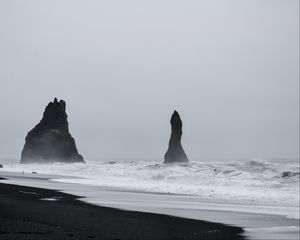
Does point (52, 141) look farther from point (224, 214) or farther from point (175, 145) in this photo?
point (224, 214)

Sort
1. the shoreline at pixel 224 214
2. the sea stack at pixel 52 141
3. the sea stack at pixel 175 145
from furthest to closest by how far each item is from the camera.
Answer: the sea stack at pixel 52 141
the sea stack at pixel 175 145
the shoreline at pixel 224 214

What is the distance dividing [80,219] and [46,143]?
99763 mm

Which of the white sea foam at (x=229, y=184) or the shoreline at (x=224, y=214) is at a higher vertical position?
the white sea foam at (x=229, y=184)

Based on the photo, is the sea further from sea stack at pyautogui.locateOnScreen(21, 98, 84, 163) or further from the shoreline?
sea stack at pyautogui.locateOnScreen(21, 98, 84, 163)

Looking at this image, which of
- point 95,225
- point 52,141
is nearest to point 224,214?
point 95,225

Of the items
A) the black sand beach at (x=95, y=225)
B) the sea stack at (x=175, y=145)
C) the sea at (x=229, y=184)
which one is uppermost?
the sea stack at (x=175, y=145)

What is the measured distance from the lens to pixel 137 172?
50906mm

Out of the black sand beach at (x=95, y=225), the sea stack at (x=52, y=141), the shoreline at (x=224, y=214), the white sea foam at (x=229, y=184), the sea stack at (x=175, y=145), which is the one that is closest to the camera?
the black sand beach at (x=95, y=225)

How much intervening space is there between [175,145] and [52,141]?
130 ft

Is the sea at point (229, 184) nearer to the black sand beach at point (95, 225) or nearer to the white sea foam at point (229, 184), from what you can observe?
the white sea foam at point (229, 184)

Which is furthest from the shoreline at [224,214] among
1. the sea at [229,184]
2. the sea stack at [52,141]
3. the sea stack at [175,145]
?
the sea stack at [52,141]

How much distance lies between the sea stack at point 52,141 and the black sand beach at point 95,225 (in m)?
91.5

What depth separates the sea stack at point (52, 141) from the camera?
110375 mm

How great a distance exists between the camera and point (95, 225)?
47.7ft
